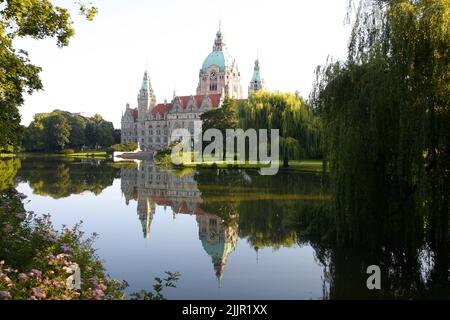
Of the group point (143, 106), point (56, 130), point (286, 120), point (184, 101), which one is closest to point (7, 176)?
point (286, 120)

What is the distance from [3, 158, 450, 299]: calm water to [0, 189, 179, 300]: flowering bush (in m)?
1.12

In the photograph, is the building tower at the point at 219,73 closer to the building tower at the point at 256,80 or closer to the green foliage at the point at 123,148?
the building tower at the point at 256,80

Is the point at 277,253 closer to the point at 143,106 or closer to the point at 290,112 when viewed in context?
the point at 290,112

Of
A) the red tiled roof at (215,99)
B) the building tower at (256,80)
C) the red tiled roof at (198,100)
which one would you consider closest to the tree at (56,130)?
the red tiled roof at (198,100)

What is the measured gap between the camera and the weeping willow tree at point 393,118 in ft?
30.5

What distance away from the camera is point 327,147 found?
467 inches

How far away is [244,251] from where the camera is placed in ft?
35.7

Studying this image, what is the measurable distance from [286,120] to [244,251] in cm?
2461

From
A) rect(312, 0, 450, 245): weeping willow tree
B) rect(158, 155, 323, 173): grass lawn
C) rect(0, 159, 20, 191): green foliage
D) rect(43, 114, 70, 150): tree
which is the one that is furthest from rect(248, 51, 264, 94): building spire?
rect(312, 0, 450, 245): weeping willow tree

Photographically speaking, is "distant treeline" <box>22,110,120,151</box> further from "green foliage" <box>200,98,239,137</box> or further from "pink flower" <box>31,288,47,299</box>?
"pink flower" <box>31,288,47,299</box>

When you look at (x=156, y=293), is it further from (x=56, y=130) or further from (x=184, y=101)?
(x=184, y=101)

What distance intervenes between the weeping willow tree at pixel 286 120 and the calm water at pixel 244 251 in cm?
1383

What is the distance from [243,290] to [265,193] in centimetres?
1404

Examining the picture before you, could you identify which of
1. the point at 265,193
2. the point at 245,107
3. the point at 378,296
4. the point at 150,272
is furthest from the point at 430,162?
the point at 245,107
